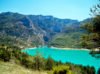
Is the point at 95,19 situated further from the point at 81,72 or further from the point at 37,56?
the point at 81,72

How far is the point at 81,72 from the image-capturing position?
1800 inches

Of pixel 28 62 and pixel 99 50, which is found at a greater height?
pixel 99 50

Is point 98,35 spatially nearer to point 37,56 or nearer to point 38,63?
point 37,56

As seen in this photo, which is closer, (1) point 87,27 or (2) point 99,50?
(2) point 99,50

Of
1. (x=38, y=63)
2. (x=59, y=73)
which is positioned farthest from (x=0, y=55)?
(x=59, y=73)

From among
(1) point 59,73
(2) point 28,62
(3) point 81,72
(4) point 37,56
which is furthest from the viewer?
(3) point 81,72

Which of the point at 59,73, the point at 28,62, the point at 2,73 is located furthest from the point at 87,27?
the point at 28,62

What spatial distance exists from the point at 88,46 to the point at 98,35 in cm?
156

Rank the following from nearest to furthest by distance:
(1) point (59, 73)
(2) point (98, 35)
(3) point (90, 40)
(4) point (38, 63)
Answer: (1) point (59, 73) < (2) point (98, 35) < (3) point (90, 40) < (4) point (38, 63)

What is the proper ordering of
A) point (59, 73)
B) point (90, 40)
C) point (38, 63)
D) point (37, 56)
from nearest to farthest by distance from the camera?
point (59, 73) < point (90, 40) < point (37, 56) < point (38, 63)

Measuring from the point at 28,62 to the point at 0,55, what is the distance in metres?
19.3

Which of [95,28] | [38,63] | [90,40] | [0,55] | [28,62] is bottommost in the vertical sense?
[28,62]

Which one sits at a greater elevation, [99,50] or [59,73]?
[99,50]

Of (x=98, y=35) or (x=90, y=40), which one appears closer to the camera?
(x=98, y=35)
